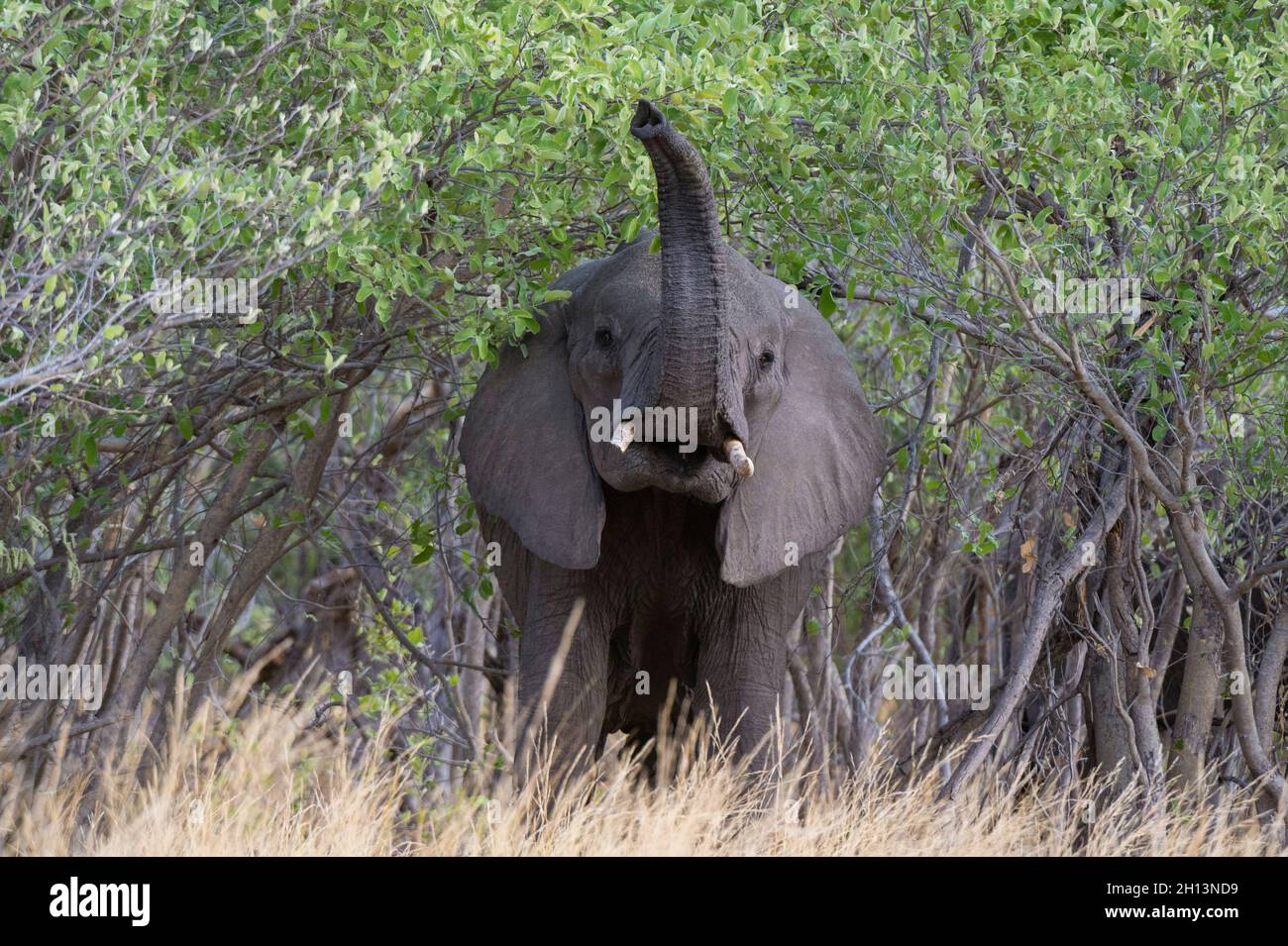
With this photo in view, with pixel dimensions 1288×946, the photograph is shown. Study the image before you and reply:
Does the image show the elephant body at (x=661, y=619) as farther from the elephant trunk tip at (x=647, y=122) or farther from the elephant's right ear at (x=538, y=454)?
the elephant trunk tip at (x=647, y=122)

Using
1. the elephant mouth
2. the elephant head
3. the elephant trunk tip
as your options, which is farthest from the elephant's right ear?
the elephant trunk tip

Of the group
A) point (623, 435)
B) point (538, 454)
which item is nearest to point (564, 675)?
point (538, 454)

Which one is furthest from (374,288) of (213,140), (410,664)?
(410,664)

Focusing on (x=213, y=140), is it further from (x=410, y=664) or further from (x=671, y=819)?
(x=410, y=664)

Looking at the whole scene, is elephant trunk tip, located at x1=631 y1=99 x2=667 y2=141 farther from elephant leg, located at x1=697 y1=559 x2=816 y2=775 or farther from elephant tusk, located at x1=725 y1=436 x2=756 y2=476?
elephant leg, located at x1=697 y1=559 x2=816 y2=775

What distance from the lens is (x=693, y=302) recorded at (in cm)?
681

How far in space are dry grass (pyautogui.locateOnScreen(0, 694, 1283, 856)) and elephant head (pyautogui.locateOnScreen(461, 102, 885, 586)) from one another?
100cm

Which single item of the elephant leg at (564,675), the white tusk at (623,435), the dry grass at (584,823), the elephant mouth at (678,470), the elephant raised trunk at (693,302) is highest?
the elephant raised trunk at (693,302)

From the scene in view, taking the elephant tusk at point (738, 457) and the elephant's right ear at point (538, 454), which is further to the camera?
the elephant's right ear at point (538, 454)

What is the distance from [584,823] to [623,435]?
153cm

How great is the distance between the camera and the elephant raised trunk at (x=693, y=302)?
673 centimetres

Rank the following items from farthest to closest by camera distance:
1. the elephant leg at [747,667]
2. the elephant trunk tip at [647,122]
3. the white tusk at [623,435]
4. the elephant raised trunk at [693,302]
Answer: the elephant leg at [747,667], the white tusk at [623,435], the elephant raised trunk at [693,302], the elephant trunk tip at [647,122]

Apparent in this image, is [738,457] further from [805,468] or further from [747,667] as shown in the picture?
[747,667]

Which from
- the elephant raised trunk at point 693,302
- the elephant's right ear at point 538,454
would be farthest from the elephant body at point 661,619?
the elephant raised trunk at point 693,302
